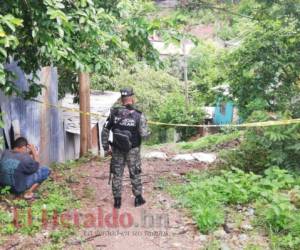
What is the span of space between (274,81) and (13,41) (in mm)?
6167

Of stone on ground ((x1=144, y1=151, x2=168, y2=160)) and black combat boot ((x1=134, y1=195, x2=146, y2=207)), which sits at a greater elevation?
black combat boot ((x1=134, y1=195, x2=146, y2=207))

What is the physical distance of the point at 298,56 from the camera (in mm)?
8859

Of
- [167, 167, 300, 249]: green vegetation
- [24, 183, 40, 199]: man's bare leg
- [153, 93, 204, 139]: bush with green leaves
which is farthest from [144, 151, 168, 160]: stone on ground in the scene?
[153, 93, 204, 139]: bush with green leaves

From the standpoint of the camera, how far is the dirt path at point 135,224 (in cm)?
530

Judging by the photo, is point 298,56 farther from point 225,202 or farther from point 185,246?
point 185,246

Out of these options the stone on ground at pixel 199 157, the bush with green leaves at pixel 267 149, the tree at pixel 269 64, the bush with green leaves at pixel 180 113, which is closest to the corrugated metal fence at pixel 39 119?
the stone on ground at pixel 199 157

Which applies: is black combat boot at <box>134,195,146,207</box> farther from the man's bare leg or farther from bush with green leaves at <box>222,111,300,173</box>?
bush with green leaves at <box>222,111,300,173</box>

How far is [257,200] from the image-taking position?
241 inches

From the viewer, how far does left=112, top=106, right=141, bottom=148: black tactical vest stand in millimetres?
6144

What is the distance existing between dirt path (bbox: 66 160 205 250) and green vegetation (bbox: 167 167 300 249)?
0.22 meters

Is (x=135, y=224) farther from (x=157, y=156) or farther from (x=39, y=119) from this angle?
(x=157, y=156)

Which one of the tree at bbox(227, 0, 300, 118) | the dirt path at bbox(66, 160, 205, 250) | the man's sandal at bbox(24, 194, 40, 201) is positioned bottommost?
the dirt path at bbox(66, 160, 205, 250)

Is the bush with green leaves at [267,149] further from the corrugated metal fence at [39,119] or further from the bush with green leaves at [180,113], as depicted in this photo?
the bush with green leaves at [180,113]

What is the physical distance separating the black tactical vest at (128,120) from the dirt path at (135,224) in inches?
39.3
